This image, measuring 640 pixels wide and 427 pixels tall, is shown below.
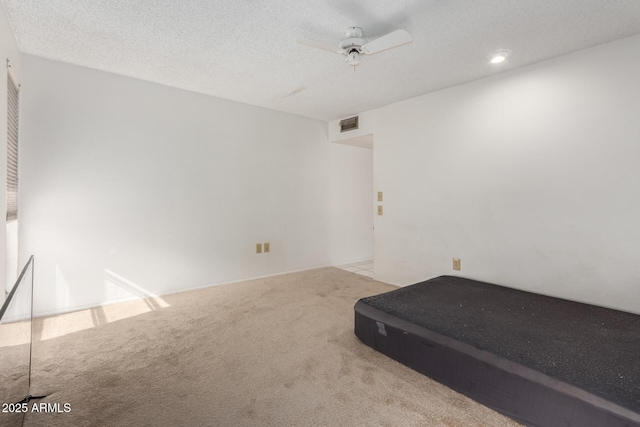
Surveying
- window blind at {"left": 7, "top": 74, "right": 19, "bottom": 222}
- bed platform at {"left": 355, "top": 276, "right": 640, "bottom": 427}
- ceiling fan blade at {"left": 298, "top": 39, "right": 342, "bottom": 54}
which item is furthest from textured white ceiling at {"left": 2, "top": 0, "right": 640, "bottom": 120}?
bed platform at {"left": 355, "top": 276, "right": 640, "bottom": 427}

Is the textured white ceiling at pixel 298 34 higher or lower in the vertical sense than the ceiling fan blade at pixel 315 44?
higher

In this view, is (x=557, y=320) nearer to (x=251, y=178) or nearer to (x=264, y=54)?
(x=264, y=54)

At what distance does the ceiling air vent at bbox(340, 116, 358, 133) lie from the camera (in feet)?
14.0

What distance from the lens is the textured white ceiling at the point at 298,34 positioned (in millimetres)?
1857

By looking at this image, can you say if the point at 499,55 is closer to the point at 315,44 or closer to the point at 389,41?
the point at 389,41

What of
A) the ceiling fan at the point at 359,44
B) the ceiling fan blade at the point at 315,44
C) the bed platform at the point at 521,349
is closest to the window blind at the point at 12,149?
the ceiling fan blade at the point at 315,44

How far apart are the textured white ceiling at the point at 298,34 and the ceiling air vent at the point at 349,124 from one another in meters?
1.12

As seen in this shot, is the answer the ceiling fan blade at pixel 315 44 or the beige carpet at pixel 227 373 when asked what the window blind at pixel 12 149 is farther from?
the ceiling fan blade at pixel 315 44

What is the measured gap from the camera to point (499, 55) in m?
2.45

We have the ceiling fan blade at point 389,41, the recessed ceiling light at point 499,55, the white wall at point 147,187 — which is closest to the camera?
the ceiling fan blade at point 389,41

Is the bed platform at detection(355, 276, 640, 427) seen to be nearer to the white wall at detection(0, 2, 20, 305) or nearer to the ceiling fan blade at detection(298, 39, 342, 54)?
the ceiling fan blade at detection(298, 39, 342, 54)

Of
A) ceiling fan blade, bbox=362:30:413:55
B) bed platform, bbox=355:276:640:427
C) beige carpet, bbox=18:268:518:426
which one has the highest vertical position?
ceiling fan blade, bbox=362:30:413:55

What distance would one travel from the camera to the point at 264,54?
2.46 metres

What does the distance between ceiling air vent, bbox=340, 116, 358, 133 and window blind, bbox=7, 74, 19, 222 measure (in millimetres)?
3487
